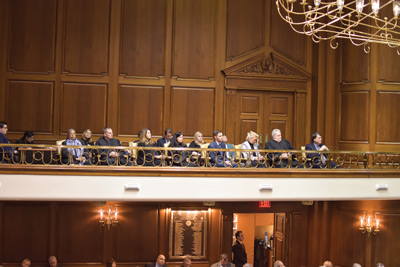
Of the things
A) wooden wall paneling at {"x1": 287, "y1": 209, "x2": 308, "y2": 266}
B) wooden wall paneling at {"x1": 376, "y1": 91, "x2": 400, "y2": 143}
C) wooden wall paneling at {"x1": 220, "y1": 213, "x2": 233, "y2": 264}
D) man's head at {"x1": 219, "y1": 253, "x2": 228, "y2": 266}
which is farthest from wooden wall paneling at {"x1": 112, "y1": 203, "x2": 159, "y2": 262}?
wooden wall paneling at {"x1": 376, "y1": 91, "x2": 400, "y2": 143}

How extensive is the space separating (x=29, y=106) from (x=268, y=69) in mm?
5086

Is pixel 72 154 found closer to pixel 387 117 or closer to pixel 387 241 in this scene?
pixel 387 117

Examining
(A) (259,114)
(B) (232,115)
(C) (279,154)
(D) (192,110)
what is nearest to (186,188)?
(C) (279,154)

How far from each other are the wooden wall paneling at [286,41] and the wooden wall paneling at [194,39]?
4.40 ft

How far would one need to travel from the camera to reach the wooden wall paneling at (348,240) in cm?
1134

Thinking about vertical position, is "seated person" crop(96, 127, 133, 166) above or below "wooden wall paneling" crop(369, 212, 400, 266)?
above

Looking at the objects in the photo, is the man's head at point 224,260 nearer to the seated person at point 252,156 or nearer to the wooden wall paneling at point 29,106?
the seated person at point 252,156

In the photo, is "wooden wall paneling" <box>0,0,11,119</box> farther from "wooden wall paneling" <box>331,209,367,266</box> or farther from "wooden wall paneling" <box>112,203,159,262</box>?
"wooden wall paneling" <box>331,209,367,266</box>

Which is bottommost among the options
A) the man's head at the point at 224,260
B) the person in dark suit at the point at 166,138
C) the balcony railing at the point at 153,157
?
the man's head at the point at 224,260

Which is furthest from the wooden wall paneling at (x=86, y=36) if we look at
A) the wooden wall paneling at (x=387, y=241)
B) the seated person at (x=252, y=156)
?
the wooden wall paneling at (x=387, y=241)

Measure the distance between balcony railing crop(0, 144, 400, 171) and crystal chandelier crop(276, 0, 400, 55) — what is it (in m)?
2.16

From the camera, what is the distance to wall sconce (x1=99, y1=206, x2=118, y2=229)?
11246mm

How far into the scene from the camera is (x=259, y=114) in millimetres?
12180

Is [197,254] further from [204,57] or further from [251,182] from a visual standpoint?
[204,57]
